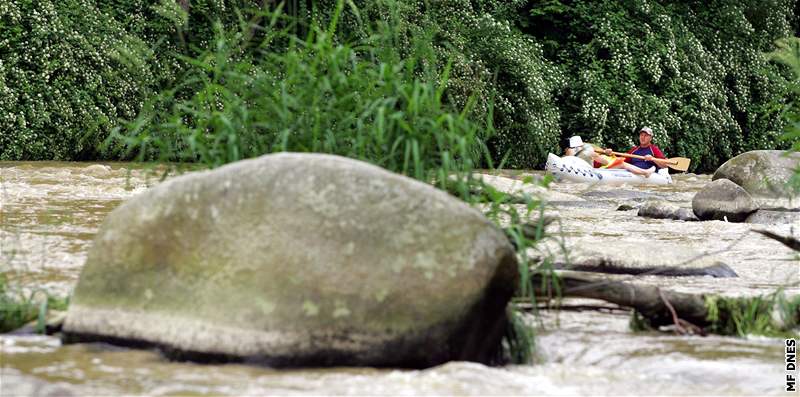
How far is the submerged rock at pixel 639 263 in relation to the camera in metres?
6.18

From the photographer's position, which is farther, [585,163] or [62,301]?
[585,163]

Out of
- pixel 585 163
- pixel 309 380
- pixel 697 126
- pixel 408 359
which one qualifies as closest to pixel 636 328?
pixel 408 359

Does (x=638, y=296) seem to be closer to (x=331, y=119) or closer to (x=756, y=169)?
(x=331, y=119)

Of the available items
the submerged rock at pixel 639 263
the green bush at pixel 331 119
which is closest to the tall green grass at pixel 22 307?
the green bush at pixel 331 119

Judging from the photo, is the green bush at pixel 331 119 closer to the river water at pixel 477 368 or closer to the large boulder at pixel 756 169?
the river water at pixel 477 368

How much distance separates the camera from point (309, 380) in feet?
11.3

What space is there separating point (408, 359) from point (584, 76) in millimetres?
17946

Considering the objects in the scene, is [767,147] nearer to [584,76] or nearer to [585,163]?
[584,76]

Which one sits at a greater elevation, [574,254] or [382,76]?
[382,76]

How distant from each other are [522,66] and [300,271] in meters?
15.7

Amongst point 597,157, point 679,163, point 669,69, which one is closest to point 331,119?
point 597,157

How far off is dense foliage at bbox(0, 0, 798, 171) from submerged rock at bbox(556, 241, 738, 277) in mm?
7725

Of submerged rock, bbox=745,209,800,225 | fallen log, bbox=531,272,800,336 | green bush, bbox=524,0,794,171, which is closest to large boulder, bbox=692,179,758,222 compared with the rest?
submerged rock, bbox=745,209,800,225

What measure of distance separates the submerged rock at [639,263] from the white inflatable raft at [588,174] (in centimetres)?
1015
